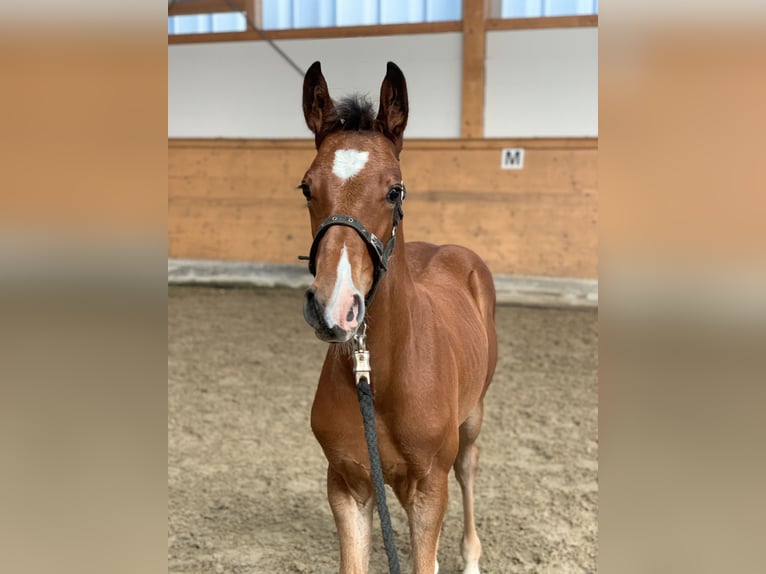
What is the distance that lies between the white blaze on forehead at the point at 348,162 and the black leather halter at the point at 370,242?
10cm

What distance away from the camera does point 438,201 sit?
8.23 metres

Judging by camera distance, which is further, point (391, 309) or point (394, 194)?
point (391, 309)

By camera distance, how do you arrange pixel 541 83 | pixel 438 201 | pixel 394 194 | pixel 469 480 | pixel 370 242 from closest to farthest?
pixel 370 242 → pixel 394 194 → pixel 469 480 → pixel 541 83 → pixel 438 201

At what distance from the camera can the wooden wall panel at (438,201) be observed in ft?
25.7

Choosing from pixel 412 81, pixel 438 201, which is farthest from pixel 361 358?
pixel 412 81

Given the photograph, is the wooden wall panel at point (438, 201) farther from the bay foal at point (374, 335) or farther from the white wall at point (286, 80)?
the bay foal at point (374, 335)

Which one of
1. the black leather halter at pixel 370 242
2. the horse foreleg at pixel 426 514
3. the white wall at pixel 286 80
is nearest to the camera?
the black leather halter at pixel 370 242

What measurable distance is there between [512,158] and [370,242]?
7.13 m

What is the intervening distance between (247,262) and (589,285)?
15.1ft

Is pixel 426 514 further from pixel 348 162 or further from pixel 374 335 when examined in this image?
pixel 348 162

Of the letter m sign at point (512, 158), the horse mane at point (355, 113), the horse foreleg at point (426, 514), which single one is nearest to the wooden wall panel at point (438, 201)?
A: the letter m sign at point (512, 158)

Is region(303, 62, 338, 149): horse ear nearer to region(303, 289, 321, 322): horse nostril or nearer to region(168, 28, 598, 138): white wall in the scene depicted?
region(303, 289, 321, 322): horse nostril
